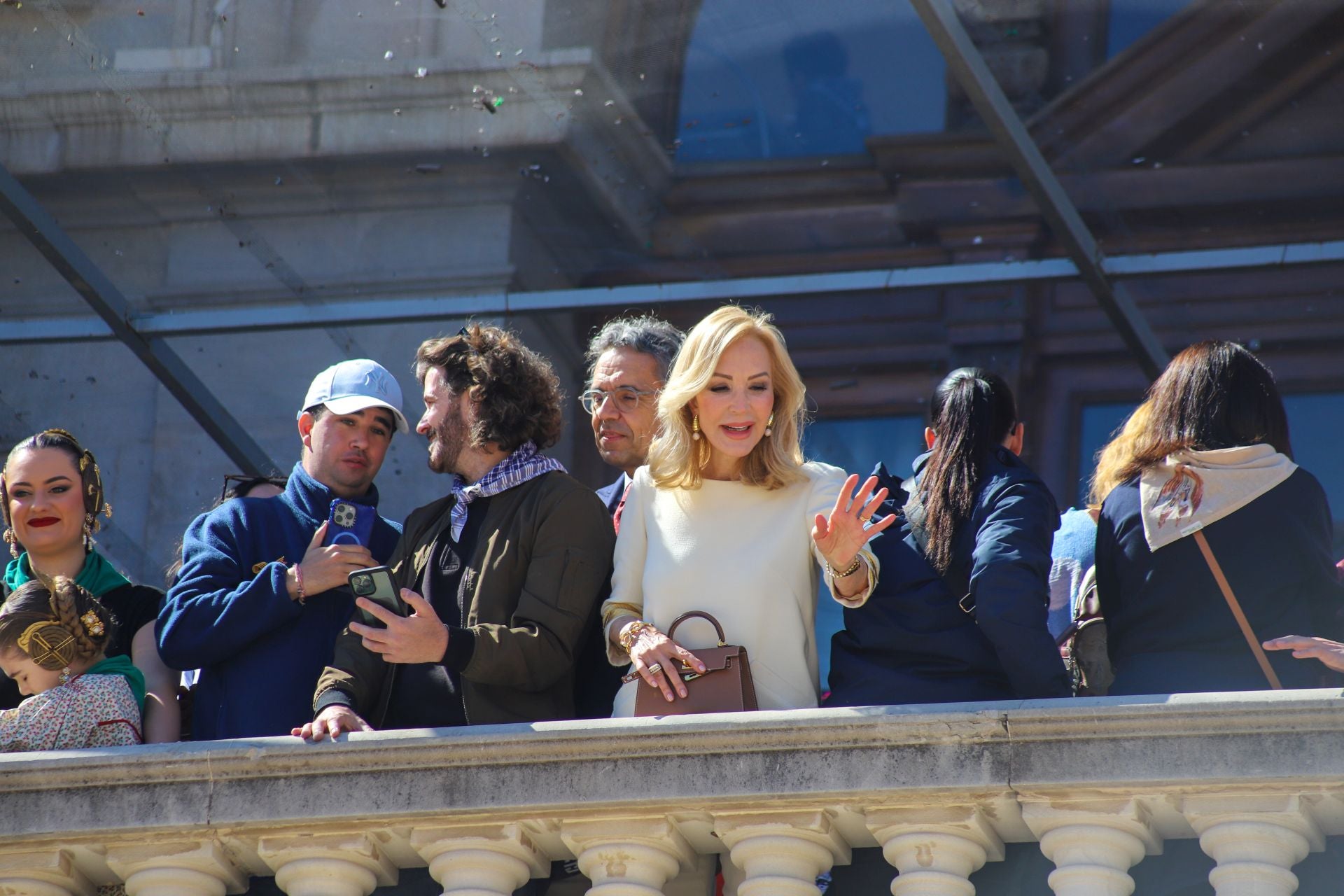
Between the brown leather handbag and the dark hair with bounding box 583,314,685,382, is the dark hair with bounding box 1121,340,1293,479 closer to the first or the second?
the brown leather handbag

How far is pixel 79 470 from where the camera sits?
16.9 feet

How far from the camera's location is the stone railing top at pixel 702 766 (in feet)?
12.2

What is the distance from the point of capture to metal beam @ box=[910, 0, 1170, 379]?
6.66m

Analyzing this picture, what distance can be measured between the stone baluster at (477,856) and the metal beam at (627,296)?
3.65 metres

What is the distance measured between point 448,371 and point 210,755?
1.06 metres

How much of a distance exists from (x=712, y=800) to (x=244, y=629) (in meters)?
1.15

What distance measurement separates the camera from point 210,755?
413 centimetres

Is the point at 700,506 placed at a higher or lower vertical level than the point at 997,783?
higher

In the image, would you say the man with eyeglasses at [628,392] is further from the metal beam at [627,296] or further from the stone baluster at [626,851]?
the metal beam at [627,296]

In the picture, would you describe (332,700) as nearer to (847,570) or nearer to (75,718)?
(75,718)

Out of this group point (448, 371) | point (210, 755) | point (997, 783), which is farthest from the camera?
point (448, 371)

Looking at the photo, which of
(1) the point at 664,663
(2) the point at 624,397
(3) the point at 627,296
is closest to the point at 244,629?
(1) the point at 664,663

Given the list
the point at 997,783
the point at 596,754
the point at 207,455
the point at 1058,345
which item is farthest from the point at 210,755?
the point at 1058,345

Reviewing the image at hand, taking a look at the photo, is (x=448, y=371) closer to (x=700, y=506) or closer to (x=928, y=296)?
(x=700, y=506)
